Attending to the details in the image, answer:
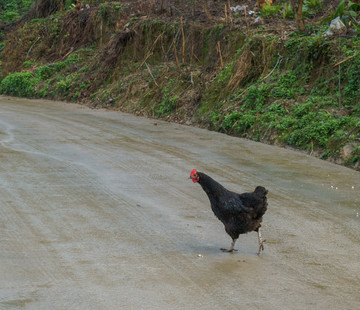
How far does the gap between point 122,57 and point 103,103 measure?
2698 millimetres

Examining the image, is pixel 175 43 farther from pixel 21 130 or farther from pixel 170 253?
pixel 170 253

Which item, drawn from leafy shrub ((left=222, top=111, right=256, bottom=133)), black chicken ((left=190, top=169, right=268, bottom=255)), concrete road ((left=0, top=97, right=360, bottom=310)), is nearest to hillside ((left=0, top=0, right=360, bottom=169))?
leafy shrub ((left=222, top=111, right=256, bottom=133))

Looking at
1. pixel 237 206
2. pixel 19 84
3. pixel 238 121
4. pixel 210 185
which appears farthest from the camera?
pixel 19 84

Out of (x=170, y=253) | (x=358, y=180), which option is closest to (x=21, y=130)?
(x=358, y=180)

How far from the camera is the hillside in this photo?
14.0 metres

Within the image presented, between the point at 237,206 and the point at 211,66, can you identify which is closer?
the point at 237,206

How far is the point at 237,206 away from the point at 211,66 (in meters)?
13.0

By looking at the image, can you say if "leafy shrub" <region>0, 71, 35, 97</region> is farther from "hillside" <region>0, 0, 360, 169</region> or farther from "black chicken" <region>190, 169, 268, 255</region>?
"black chicken" <region>190, 169, 268, 255</region>

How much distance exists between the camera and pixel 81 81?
24.7 meters

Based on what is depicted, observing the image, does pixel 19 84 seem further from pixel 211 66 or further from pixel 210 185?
pixel 210 185

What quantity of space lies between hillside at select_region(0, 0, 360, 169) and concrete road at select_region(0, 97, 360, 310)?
1338 millimetres

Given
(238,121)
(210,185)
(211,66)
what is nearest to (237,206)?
(210,185)

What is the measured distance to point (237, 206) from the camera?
6.40m

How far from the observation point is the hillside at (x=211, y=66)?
13992mm
